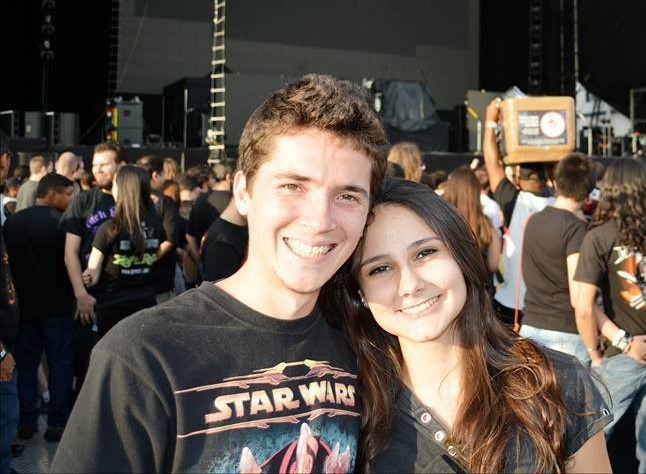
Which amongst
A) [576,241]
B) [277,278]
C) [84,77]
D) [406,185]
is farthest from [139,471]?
[84,77]

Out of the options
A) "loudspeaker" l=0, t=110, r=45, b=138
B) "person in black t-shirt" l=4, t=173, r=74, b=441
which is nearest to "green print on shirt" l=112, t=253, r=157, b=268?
"person in black t-shirt" l=4, t=173, r=74, b=441

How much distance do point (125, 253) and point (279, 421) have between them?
3361 mm

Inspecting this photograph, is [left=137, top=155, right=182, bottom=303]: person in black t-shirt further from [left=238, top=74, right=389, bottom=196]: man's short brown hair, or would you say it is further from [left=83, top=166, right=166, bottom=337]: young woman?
[left=238, top=74, right=389, bottom=196]: man's short brown hair

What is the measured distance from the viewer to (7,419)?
3.46 m

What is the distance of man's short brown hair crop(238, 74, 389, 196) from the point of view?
1.36 m

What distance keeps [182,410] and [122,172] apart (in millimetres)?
3387

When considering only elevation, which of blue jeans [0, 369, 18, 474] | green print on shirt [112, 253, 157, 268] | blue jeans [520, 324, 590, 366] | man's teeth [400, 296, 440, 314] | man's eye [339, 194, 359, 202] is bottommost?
blue jeans [0, 369, 18, 474]

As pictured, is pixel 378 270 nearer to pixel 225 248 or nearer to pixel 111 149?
pixel 225 248

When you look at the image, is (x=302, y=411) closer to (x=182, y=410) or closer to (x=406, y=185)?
(x=182, y=410)

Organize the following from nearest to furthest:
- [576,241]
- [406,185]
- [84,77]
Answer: [406,185] < [576,241] < [84,77]

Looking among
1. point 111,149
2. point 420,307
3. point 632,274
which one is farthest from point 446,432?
point 111,149

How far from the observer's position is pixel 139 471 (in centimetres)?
117

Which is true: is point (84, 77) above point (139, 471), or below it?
above

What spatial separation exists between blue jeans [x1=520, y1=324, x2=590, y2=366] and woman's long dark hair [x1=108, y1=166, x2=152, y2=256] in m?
2.48
